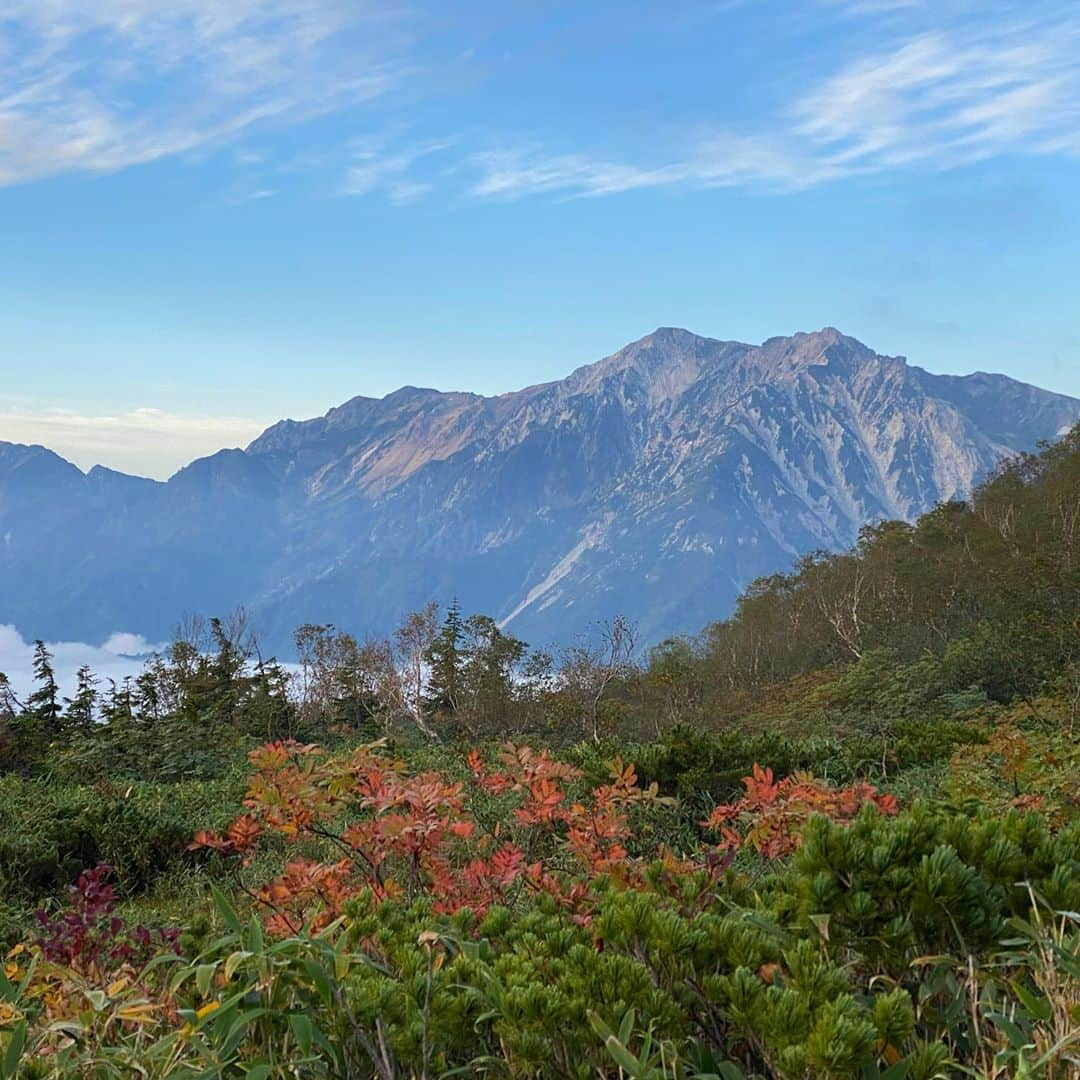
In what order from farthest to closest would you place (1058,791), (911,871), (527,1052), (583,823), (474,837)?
1. (474,837)
2. (1058,791)
3. (583,823)
4. (911,871)
5. (527,1052)

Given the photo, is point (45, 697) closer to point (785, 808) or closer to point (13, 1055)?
point (785, 808)

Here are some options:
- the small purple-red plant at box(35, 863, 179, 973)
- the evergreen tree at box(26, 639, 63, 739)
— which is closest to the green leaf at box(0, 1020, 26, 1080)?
the small purple-red plant at box(35, 863, 179, 973)

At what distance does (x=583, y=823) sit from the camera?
394cm

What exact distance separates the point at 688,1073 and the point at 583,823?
2.20 metres

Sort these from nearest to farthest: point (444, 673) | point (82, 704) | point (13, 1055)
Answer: point (13, 1055) → point (82, 704) → point (444, 673)

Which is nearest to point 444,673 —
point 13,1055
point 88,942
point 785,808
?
point 785,808

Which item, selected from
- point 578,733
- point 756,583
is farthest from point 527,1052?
point 756,583

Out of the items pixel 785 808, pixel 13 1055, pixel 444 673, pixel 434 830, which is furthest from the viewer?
pixel 444 673

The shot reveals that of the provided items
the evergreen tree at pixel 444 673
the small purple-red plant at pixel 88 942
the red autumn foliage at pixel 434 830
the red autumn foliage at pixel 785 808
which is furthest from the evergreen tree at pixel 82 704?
the red autumn foliage at pixel 785 808

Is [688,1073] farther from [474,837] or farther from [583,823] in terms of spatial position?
[474,837]

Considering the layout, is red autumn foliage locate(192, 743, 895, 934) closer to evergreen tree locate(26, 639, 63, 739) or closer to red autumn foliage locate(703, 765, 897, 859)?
red autumn foliage locate(703, 765, 897, 859)

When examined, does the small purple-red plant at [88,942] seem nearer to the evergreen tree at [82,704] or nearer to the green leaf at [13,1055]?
the green leaf at [13,1055]

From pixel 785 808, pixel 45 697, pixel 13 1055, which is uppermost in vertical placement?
pixel 13 1055

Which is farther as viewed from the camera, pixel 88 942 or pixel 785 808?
pixel 785 808
